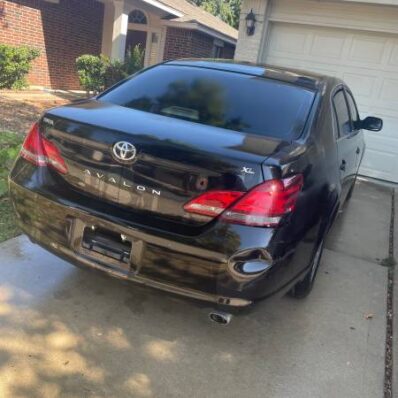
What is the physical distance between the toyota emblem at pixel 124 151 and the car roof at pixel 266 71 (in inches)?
52.6

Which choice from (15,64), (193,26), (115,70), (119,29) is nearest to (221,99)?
(15,64)

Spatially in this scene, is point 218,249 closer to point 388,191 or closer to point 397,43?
point 388,191

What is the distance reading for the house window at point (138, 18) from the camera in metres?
15.9

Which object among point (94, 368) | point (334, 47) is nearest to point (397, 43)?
point (334, 47)

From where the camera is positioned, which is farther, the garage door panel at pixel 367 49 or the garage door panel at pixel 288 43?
the garage door panel at pixel 288 43

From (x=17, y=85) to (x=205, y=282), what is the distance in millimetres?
10396

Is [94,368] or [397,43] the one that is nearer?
[94,368]

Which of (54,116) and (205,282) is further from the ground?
(54,116)

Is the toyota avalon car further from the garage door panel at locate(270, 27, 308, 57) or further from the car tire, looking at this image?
the garage door panel at locate(270, 27, 308, 57)

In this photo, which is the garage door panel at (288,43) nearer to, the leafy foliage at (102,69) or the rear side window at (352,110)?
the rear side window at (352,110)

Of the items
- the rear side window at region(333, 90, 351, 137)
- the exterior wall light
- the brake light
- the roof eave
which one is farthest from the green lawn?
the roof eave

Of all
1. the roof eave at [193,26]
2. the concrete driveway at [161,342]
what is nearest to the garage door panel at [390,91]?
the concrete driveway at [161,342]

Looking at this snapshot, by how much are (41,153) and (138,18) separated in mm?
14999

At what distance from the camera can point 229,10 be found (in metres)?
41.4
